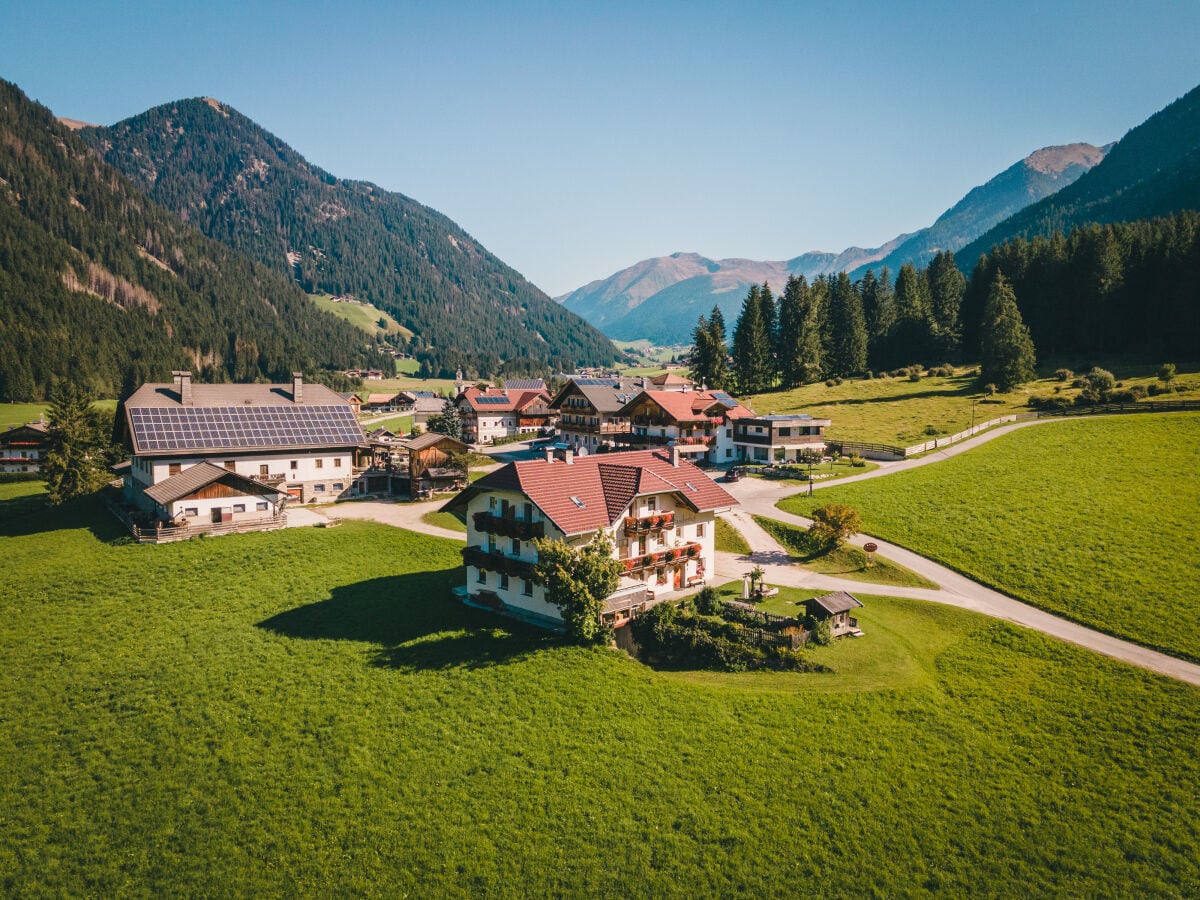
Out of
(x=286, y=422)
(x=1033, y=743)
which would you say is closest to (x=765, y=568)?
(x=1033, y=743)

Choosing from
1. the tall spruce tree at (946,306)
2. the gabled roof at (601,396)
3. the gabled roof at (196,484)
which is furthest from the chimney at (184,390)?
the tall spruce tree at (946,306)

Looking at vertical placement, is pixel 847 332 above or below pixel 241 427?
above

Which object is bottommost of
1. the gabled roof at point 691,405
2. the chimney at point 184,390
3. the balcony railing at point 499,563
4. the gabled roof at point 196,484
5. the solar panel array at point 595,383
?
the balcony railing at point 499,563

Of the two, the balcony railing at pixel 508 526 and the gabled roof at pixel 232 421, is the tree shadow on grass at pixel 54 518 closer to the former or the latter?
the gabled roof at pixel 232 421

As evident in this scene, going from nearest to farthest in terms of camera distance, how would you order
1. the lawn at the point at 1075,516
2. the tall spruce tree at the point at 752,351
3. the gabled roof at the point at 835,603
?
the gabled roof at the point at 835,603
the lawn at the point at 1075,516
the tall spruce tree at the point at 752,351

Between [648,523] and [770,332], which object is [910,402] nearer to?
[770,332]

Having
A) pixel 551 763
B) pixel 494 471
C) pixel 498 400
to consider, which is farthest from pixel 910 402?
pixel 551 763
